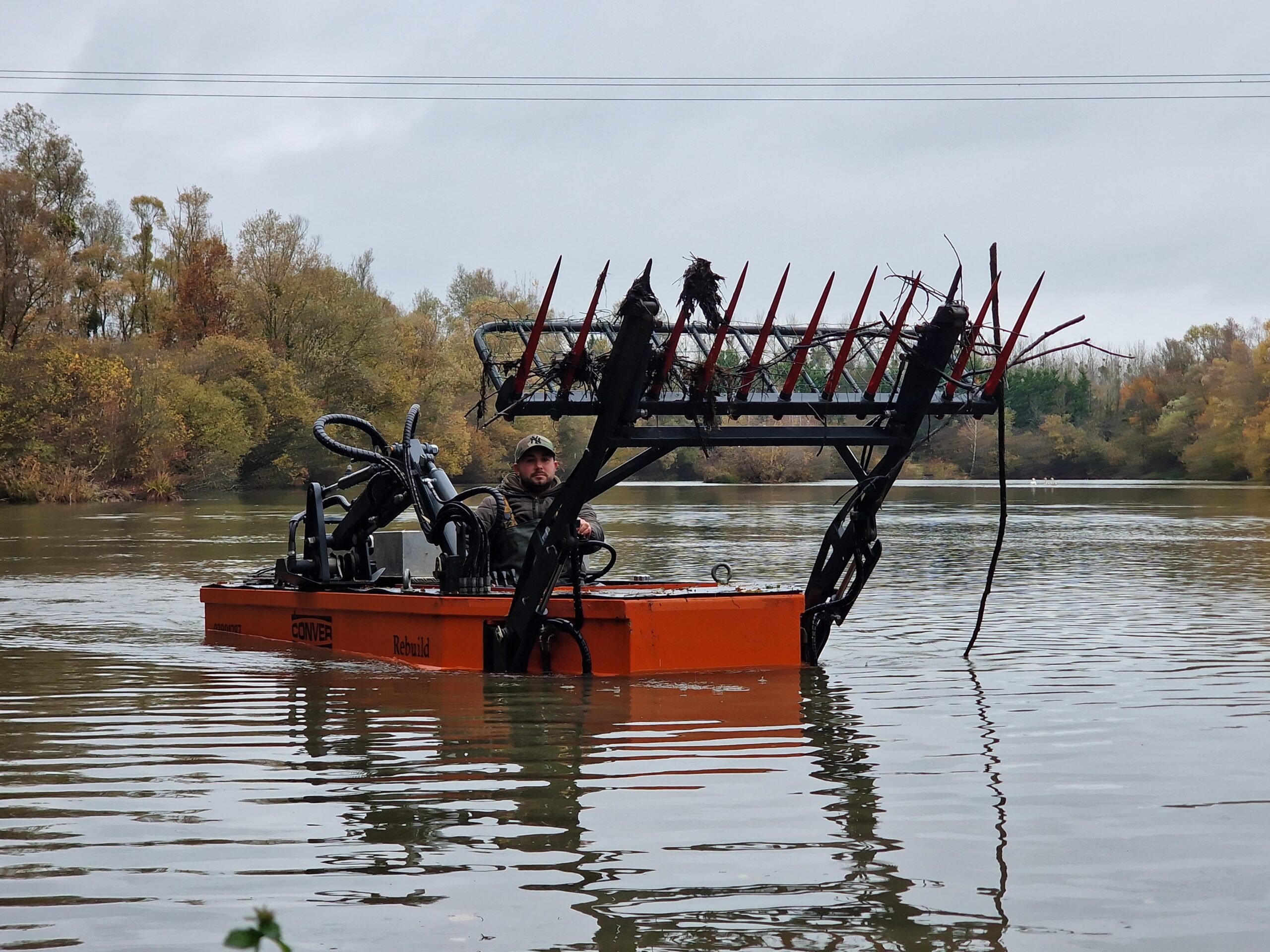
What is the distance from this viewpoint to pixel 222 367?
6322 centimetres

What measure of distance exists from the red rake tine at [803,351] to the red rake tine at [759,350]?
0.19m

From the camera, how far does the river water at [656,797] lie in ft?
15.1

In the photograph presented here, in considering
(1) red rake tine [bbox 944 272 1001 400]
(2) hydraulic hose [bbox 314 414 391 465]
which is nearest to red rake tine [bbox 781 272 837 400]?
(1) red rake tine [bbox 944 272 1001 400]

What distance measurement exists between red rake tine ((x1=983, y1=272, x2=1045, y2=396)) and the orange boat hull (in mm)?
1969

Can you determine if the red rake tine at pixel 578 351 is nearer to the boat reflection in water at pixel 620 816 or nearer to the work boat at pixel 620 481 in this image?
the work boat at pixel 620 481

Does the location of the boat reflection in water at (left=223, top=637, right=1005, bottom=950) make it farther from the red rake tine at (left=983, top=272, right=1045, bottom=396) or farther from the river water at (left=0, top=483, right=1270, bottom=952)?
the red rake tine at (left=983, top=272, right=1045, bottom=396)

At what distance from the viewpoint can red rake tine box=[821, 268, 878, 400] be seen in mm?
8664

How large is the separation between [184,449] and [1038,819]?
191 ft

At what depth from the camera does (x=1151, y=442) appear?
94625 millimetres

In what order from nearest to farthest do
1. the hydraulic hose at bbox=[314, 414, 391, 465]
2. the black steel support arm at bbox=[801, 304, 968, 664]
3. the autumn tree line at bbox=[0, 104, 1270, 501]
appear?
the black steel support arm at bbox=[801, 304, 968, 664]
the hydraulic hose at bbox=[314, 414, 391, 465]
the autumn tree line at bbox=[0, 104, 1270, 501]

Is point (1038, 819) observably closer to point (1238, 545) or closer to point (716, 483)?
point (1238, 545)

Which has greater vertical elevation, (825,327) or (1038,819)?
(825,327)

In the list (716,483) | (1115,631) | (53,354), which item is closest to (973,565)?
(1115,631)

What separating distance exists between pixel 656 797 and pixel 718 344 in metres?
2.98
